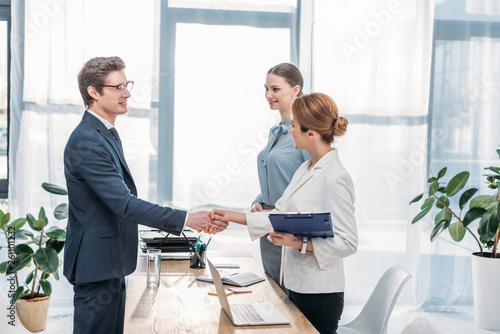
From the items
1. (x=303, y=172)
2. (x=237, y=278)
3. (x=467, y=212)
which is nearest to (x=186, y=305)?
(x=237, y=278)

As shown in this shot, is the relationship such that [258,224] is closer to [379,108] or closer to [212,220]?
[212,220]

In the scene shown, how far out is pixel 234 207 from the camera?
425 centimetres

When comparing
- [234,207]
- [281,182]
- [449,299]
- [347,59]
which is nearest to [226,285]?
[281,182]

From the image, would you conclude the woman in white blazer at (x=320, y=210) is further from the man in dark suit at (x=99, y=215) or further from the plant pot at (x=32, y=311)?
the plant pot at (x=32, y=311)

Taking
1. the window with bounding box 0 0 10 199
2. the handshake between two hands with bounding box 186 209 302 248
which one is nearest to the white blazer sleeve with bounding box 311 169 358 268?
the handshake between two hands with bounding box 186 209 302 248

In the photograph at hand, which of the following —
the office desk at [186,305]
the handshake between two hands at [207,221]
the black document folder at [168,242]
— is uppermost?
the handshake between two hands at [207,221]

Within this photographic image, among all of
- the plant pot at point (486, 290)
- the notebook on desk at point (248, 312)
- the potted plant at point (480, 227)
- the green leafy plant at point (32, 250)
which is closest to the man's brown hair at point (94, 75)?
the notebook on desk at point (248, 312)

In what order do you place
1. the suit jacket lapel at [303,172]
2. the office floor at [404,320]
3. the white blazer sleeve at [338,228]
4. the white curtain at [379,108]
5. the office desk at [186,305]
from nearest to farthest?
the office desk at [186,305]
the white blazer sleeve at [338,228]
the suit jacket lapel at [303,172]
the office floor at [404,320]
the white curtain at [379,108]

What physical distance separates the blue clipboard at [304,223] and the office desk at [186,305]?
0.31m

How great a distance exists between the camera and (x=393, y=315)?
430 centimetres

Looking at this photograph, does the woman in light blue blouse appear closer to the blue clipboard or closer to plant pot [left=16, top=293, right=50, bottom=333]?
the blue clipboard

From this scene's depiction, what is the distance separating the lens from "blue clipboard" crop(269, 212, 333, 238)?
6.16ft

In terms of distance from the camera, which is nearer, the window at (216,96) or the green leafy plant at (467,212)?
the green leafy plant at (467,212)

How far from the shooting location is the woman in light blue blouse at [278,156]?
2895 millimetres
